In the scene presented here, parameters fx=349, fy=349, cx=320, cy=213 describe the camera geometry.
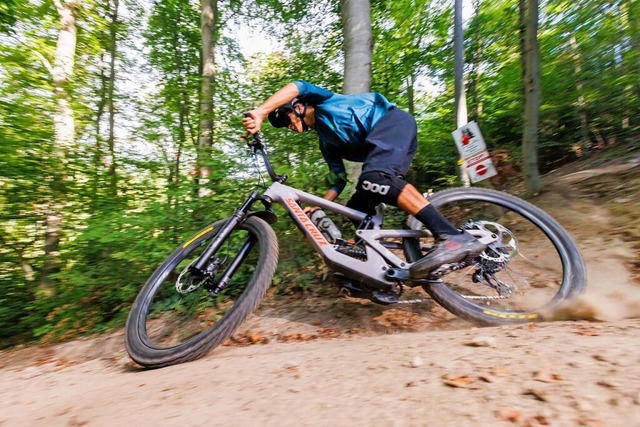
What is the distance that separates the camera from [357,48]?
397 cm

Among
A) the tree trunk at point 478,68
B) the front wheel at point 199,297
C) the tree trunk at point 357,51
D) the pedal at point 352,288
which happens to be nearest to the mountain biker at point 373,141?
the pedal at point 352,288

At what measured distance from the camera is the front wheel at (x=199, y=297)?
222 cm

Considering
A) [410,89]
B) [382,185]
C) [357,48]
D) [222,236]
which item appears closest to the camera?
[382,185]

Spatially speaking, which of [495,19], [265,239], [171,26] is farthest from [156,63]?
[265,239]

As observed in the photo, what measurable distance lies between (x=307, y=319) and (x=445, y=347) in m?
1.39

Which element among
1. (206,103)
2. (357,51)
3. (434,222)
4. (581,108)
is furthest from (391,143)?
(581,108)

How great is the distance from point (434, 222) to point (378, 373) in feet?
3.88

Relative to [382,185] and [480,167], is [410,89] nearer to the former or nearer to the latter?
[480,167]

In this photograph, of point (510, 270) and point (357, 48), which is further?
point (357, 48)

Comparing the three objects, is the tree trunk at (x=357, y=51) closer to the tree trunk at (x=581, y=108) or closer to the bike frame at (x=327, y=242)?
the bike frame at (x=327, y=242)

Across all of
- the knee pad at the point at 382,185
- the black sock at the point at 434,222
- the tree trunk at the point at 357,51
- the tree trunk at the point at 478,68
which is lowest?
the black sock at the point at 434,222

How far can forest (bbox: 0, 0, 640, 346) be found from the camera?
13.4 ft

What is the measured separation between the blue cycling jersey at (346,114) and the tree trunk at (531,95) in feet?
8.64

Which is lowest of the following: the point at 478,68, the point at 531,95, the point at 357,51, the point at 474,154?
the point at 474,154
